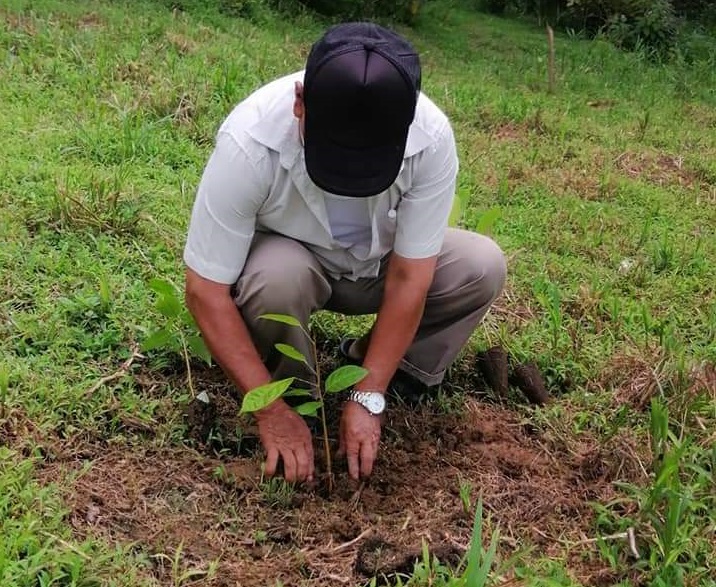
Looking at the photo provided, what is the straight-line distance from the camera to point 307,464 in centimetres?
205

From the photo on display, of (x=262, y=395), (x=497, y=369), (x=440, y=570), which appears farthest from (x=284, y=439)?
(x=497, y=369)

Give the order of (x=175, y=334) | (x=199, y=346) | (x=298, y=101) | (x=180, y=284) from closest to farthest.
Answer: (x=298, y=101), (x=199, y=346), (x=175, y=334), (x=180, y=284)

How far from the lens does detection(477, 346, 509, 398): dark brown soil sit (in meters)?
2.53

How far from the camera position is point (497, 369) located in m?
2.54

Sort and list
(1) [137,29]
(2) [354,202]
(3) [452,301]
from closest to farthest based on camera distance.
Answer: (2) [354,202] → (3) [452,301] → (1) [137,29]

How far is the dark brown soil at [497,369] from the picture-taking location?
8.31ft

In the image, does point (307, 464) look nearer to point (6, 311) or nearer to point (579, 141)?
point (6, 311)

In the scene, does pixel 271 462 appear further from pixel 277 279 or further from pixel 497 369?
pixel 497 369

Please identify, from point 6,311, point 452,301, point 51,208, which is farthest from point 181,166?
point 452,301

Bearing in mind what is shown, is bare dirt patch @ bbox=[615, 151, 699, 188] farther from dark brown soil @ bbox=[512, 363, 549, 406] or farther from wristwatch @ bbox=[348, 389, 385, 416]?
wristwatch @ bbox=[348, 389, 385, 416]

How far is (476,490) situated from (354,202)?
0.73 meters

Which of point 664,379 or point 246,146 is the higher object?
point 246,146

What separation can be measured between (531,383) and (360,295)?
58 centimetres

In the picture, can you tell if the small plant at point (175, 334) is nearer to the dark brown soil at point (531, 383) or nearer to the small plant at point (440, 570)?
the small plant at point (440, 570)
